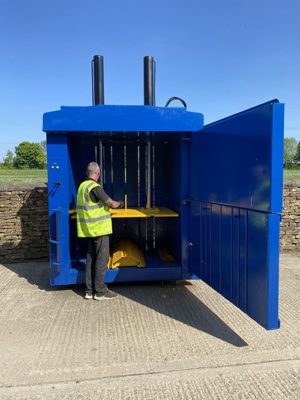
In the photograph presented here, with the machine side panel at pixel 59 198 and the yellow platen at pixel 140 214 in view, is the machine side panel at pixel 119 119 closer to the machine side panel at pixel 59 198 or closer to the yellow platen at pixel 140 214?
the machine side panel at pixel 59 198

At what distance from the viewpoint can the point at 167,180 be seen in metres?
5.80

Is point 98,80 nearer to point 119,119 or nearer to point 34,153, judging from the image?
point 119,119

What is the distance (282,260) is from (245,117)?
4.17 m

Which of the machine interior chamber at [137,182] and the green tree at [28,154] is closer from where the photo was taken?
the machine interior chamber at [137,182]

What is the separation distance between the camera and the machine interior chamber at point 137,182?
545 centimetres

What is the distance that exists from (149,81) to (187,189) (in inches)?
76.7

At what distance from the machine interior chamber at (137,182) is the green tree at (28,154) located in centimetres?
9103

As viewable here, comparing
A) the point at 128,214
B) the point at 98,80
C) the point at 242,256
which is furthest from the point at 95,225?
the point at 98,80

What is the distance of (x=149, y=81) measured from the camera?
5504mm

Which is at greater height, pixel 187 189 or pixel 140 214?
pixel 187 189

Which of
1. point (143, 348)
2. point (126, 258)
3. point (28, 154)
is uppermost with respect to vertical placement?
point (28, 154)

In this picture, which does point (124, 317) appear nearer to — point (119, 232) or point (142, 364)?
point (142, 364)

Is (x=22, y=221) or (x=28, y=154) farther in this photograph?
(x=28, y=154)

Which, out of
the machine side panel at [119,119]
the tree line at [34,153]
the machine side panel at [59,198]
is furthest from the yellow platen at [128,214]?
the tree line at [34,153]
